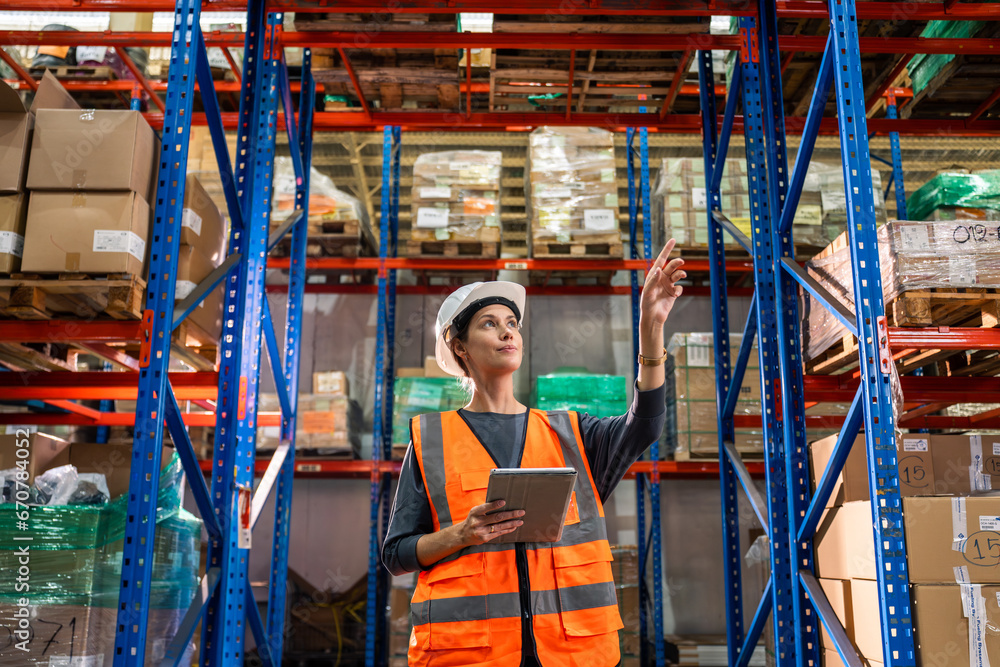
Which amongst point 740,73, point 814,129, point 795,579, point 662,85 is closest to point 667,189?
point 662,85

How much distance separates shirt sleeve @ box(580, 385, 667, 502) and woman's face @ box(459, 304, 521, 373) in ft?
1.27

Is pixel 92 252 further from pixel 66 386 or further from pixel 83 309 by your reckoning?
pixel 66 386

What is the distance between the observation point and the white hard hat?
10.2ft

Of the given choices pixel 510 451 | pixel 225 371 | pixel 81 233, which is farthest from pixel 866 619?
pixel 81 233

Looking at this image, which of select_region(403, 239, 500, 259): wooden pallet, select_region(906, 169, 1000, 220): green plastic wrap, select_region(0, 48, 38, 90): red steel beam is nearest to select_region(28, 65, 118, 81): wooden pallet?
select_region(0, 48, 38, 90): red steel beam

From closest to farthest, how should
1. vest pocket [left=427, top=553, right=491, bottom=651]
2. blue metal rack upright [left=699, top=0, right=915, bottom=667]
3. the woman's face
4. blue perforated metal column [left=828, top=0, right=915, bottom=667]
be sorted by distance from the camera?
vest pocket [left=427, top=553, right=491, bottom=651] < the woman's face < blue perforated metal column [left=828, top=0, right=915, bottom=667] < blue metal rack upright [left=699, top=0, right=915, bottom=667]

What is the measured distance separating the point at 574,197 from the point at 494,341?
499 centimetres

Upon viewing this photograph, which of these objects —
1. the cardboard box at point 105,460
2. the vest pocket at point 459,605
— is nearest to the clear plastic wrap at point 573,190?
the cardboard box at point 105,460

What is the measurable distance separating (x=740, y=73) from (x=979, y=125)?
2.78 m

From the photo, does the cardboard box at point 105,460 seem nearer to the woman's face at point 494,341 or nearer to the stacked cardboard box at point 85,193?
the stacked cardboard box at point 85,193

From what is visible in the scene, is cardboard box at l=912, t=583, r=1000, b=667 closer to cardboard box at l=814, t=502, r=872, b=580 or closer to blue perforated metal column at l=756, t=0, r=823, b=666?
cardboard box at l=814, t=502, r=872, b=580

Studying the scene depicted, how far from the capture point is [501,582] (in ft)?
8.54

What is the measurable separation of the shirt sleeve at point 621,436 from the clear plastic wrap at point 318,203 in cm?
576

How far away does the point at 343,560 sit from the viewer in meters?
8.77
